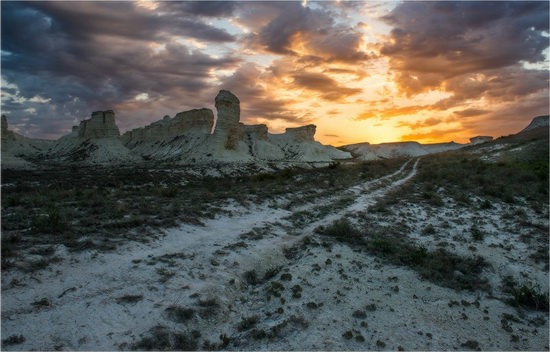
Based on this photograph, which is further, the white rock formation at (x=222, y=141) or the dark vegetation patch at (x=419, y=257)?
the white rock formation at (x=222, y=141)

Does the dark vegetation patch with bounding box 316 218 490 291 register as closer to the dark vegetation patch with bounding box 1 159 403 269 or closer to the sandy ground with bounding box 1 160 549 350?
the sandy ground with bounding box 1 160 549 350

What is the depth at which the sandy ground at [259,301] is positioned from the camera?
6855 mm

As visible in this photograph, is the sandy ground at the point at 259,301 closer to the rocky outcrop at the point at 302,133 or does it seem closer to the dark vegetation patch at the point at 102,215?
the dark vegetation patch at the point at 102,215

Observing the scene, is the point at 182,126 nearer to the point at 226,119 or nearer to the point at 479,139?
the point at 226,119

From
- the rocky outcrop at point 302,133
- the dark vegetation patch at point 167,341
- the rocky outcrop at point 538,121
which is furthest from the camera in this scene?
the rocky outcrop at point 302,133

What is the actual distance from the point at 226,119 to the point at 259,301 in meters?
60.5

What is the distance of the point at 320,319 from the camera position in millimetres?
7844

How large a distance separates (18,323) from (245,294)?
4910 mm

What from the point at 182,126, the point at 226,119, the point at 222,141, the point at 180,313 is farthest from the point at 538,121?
the point at 180,313

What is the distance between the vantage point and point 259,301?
8656 millimetres

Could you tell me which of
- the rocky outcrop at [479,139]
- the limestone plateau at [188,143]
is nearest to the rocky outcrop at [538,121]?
the rocky outcrop at [479,139]

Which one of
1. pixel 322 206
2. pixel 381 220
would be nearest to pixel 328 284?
pixel 381 220

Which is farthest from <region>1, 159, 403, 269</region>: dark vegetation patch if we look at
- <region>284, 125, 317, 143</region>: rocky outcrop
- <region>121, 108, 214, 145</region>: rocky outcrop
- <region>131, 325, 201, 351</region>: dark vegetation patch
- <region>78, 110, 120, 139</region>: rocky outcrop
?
<region>284, 125, 317, 143</region>: rocky outcrop

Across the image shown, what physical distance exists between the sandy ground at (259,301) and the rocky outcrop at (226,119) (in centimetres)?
5640
